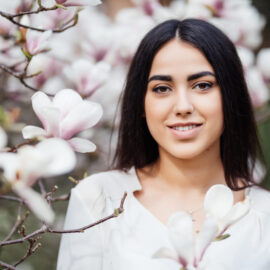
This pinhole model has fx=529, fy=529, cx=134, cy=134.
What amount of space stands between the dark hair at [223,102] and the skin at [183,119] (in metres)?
0.02

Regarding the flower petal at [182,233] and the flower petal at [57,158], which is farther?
the flower petal at [182,233]

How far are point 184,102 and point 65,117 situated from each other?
1.05 ft

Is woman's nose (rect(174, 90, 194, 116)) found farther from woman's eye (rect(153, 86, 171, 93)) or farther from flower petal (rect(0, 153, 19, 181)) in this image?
flower petal (rect(0, 153, 19, 181))

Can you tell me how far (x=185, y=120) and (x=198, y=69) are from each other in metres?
0.11

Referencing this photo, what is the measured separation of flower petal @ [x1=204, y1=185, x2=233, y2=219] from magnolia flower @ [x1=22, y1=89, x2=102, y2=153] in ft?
0.68

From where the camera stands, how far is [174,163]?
1.20 metres

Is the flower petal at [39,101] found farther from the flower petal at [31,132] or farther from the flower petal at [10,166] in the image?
the flower petal at [10,166]

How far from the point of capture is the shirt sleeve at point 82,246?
1.11 meters

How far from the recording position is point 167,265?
1.08 metres

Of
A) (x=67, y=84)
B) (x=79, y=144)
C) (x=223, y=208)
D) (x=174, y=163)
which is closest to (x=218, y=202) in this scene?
(x=223, y=208)

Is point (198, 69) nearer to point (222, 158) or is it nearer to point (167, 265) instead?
point (222, 158)

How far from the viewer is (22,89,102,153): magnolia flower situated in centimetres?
79

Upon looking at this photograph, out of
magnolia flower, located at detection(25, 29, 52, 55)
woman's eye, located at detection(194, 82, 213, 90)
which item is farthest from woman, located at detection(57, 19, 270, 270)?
magnolia flower, located at detection(25, 29, 52, 55)

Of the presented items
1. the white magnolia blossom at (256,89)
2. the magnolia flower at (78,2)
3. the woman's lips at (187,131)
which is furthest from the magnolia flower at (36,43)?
the white magnolia blossom at (256,89)
